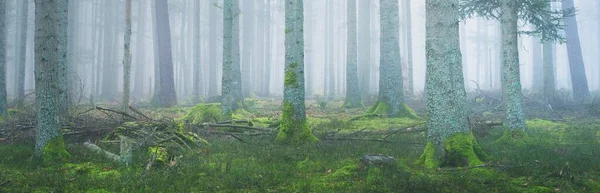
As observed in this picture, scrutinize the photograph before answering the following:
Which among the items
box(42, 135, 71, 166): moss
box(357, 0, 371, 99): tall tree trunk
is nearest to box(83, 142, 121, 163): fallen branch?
box(42, 135, 71, 166): moss

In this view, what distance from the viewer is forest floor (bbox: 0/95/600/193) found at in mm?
5535

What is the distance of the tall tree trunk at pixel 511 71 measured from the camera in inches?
382

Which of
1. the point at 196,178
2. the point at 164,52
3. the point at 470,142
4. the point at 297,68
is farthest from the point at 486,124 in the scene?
the point at 164,52

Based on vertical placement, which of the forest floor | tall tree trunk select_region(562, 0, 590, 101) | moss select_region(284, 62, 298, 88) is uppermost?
tall tree trunk select_region(562, 0, 590, 101)

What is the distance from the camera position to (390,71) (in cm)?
1589

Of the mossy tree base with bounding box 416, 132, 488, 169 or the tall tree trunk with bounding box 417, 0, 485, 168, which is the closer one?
the mossy tree base with bounding box 416, 132, 488, 169

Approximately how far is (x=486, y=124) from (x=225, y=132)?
23.7 feet

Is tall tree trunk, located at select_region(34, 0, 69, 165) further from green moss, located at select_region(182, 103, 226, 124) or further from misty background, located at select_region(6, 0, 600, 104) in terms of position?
green moss, located at select_region(182, 103, 226, 124)

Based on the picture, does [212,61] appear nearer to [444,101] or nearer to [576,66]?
[576,66]

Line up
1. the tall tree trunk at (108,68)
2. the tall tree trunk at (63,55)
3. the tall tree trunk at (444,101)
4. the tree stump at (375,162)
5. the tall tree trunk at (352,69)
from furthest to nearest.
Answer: the tall tree trunk at (108,68), the tall tree trunk at (352,69), the tall tree trunk at (63,55), the tall tree trunk at (444,101), the tree stump at (375,162)

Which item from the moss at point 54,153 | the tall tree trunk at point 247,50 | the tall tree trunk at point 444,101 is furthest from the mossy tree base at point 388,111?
the tall tree trunk at point 247,50

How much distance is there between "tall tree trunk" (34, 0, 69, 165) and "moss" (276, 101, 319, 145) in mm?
4502

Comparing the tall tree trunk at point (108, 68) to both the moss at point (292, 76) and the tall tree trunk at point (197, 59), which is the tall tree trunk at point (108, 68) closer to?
the tall tree trunk at point (197, 59)

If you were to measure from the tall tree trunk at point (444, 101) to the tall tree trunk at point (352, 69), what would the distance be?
41.7 feet
